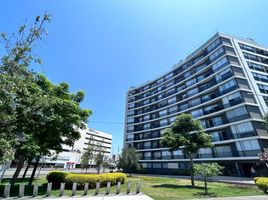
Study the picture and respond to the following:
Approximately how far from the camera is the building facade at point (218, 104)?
95.7 ft

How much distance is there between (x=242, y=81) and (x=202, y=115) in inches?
427

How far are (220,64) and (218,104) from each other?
8.52m

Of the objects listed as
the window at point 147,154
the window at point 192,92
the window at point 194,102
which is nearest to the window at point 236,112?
the window at point 194,102

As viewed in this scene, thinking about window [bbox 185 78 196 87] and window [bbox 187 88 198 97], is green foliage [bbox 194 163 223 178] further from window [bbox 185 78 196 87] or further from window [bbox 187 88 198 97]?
window [bbox 185 78 196 87]

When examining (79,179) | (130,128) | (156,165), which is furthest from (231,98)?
(130,128)

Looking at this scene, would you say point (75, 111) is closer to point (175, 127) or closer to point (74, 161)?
point (175, 127)

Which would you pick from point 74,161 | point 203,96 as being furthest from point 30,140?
point 74,161

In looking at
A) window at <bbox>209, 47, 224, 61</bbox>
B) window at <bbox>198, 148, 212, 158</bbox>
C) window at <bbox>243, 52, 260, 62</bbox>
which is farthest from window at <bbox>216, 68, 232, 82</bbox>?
window at <bbox>198, 148, 212, 158</bbox>

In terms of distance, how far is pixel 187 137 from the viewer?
19438mm

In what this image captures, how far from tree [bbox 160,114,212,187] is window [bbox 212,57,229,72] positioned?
70.2 feet

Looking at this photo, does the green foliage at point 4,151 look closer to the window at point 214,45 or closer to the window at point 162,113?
the window at point 214,45

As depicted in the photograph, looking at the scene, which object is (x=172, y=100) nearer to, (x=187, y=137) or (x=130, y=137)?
(x=130, y=137)

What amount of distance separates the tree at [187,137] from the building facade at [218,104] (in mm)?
12617

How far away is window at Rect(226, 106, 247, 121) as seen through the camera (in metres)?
29.9
